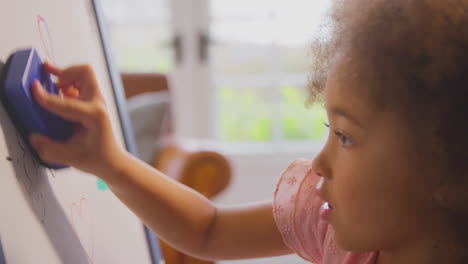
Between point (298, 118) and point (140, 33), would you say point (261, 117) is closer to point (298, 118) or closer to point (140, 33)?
point (298, 118)

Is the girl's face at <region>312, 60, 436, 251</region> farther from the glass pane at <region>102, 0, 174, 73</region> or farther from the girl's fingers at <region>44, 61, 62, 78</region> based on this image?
the glass pane at <region>102, 0, 174, 73</region>

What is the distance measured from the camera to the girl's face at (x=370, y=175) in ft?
1.69

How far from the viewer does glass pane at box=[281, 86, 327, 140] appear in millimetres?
2803

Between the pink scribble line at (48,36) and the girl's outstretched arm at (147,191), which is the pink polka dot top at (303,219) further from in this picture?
the pink scribble line at (48,36)

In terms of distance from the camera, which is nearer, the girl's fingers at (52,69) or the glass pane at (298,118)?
the girl's fingers at (52,69)

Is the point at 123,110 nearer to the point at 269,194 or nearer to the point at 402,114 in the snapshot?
the point at 402,114

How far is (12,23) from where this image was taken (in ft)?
1.61

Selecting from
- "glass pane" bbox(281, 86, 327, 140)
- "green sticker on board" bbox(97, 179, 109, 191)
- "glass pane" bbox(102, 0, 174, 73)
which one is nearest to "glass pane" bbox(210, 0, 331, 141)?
"glass pane" bbox(281, 86, 327, 140)

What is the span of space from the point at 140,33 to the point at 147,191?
2149 millimetres

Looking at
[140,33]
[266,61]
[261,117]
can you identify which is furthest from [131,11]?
[261,117]

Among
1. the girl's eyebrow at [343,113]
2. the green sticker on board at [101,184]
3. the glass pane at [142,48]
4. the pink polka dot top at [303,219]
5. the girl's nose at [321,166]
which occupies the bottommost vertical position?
the glass pane at [142,48]

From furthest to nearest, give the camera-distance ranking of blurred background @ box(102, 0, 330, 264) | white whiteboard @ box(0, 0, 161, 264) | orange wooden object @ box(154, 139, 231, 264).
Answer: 1. blurred background @ box(102, 0, 330, 264)
2. orange wooden object @ box(154, 139, 231, 264)
3. white whiteboard @ box(0, 0, 161, 264)

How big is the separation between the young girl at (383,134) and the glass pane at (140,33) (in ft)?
6.72

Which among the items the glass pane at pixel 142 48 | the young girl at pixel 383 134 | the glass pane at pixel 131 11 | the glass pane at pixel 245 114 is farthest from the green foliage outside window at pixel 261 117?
the young girl at pixel 383 134
